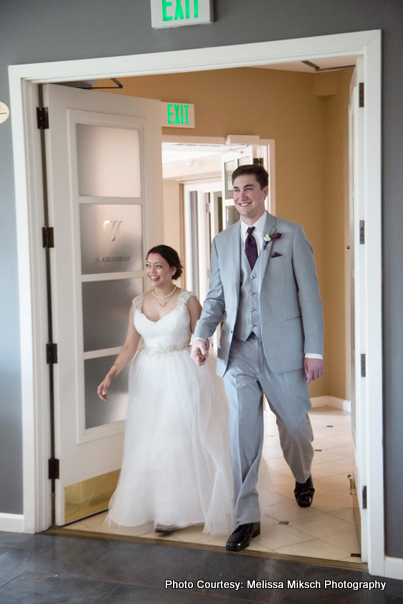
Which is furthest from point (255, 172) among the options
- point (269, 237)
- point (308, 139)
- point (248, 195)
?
point (308, 139)

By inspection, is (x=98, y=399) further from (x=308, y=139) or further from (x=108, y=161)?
(x=308, y=139)

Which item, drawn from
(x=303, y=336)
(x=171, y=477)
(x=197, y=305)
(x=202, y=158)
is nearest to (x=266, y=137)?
(x=202, y=158)

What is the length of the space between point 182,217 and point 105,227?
4.70 m

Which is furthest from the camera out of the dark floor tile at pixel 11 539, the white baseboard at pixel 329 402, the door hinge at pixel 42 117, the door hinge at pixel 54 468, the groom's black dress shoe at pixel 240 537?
the white baseboard at pixel 329 402

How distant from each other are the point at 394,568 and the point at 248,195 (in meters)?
1.77

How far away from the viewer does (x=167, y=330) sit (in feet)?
11.4

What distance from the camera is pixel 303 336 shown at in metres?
3.17

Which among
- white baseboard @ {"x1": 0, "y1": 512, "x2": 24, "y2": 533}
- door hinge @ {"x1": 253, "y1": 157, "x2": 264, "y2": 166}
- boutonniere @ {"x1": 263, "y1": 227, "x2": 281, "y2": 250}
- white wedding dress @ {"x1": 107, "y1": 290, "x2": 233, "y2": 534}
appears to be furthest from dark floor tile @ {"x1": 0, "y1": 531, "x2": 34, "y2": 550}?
door hinge @ {"x1": 253, "y1": 157, "x2": 264, "y2": 166}

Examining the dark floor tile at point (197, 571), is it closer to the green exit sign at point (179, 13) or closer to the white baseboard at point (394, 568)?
the white baseboard at point (394, 568)

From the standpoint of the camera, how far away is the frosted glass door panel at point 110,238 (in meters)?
3.61

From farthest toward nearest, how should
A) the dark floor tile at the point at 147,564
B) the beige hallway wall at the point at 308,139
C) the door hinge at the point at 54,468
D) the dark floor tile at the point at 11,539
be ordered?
1. the beige hallway wall at the point at 308,139
2. the door hinge at the point at 54,468
3. the dark floor tile at the point at 11,539
4. the dark floor tile at the point at 147,564

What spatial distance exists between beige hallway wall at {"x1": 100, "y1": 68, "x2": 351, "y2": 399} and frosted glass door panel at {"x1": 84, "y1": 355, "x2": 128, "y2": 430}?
7.87ft

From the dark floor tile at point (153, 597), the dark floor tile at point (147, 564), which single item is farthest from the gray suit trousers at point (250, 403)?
the dark floor tile at point (153, 597)

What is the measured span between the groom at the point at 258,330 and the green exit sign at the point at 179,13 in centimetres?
69
